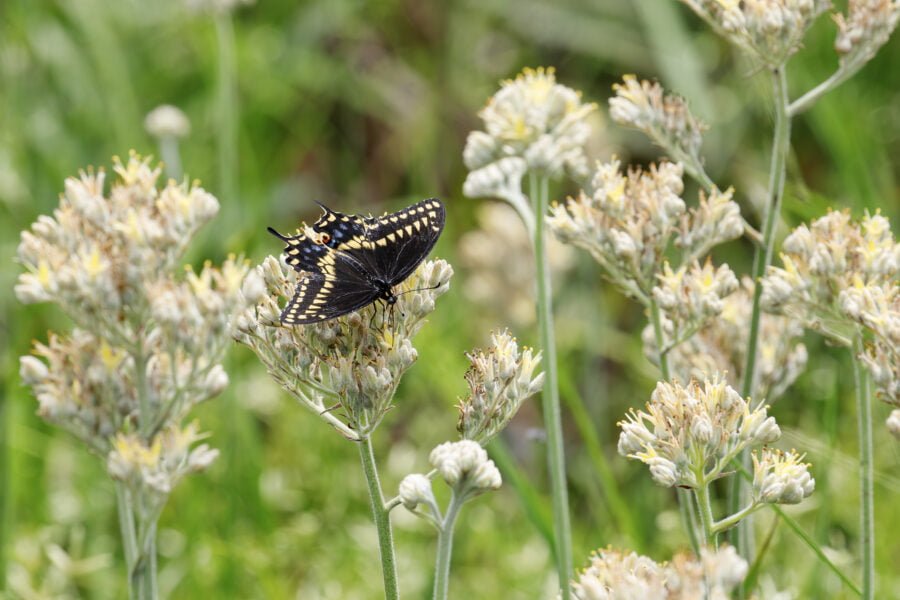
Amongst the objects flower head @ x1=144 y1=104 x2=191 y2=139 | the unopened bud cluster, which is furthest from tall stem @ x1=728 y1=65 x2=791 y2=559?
flower head @ x1=144 y1=104 x2=191 y2=139

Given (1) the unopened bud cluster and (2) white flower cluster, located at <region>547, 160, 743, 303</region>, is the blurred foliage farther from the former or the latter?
(1) the unopened bud cluster

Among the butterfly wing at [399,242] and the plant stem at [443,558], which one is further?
the butterfly wing at [399,242]

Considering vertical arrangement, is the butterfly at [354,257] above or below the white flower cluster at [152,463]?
above

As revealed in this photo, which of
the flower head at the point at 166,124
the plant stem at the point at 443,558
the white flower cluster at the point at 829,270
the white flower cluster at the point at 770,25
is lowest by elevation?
the plant stem at the point at 443,558

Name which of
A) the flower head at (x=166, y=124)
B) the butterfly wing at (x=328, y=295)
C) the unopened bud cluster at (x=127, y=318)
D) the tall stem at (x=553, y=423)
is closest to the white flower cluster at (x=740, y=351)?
the tall stem at (x=553, y=423)

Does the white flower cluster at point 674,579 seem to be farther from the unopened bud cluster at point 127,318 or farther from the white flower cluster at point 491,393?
the unopened bud cluster at point 127,318

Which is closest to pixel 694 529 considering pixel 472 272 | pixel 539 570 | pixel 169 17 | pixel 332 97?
pixel 539 570

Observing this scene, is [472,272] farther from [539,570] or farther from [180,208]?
[180,208]
